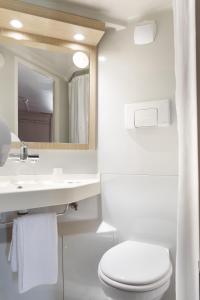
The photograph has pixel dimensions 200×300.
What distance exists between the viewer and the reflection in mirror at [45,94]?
157cm

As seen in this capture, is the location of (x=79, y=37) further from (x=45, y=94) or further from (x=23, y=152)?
(x=23, y=152)

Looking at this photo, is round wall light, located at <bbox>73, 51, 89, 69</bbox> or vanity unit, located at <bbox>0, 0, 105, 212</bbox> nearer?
vanity unit, located at <bbox>0, 0, 105, 212</bbox>

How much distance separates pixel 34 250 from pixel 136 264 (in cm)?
53

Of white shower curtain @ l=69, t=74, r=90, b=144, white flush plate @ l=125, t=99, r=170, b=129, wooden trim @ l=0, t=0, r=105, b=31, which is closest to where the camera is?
wooden trim @ l=0, t=0, r=105, b=31

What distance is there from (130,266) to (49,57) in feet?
4.67

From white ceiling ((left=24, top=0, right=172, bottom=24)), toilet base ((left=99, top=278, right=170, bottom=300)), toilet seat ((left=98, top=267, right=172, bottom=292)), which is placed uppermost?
white ceiling ((left=24, top=0, right=172, bottom=24))

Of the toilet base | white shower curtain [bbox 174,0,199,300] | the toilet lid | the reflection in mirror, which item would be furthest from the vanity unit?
white shower curtain [bbox 174,0,199,300]

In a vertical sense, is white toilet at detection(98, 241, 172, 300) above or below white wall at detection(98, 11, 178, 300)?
below

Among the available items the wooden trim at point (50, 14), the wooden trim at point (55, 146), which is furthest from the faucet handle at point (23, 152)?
the wooden trim at point (50, 14)

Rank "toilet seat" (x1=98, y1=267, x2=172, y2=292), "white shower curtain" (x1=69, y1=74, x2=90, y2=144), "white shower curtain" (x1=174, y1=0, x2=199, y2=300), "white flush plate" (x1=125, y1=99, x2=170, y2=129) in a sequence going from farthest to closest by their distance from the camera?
1. "white shower curtain" (x1=69, y1=74, x2=90, y2=144)
2. "white flush plate" (x1=125, y1=99, x2=170, y2=129)
3. "toilet seat" (x1=98, y1=267, x2=172, y2=292)
4. "white shower curtain" (x1=174, y1=0, x2=199, y2=300)

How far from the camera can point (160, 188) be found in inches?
61.5

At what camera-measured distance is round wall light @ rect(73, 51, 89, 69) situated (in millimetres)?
1710

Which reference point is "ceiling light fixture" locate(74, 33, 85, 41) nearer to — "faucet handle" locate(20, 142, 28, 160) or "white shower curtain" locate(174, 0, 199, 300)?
"faucet handle" locate(20, 142, 28, 160)

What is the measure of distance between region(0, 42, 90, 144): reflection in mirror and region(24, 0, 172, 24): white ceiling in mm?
278
